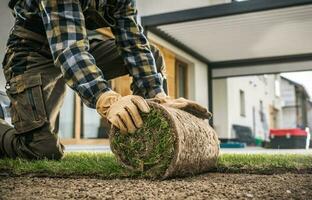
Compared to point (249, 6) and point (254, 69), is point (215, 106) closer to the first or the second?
Result: point (254, 69)

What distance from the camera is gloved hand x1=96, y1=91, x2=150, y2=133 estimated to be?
1.17m

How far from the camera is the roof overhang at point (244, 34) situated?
4695 millimetres

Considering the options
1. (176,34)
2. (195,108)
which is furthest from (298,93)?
(195,108)

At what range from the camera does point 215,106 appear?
29.7ft

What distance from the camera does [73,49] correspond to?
129 cm

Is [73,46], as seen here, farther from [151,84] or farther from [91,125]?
[91,125]

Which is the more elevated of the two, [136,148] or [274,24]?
[274,24]

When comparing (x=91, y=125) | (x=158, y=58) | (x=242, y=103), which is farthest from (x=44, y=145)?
(x=242, y=103)

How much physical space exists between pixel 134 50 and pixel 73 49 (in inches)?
19.0

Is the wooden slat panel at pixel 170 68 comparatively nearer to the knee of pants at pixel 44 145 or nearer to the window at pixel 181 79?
the window at pixel 181 79

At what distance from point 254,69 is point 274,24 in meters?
1.87

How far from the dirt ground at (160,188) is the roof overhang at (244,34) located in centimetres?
355

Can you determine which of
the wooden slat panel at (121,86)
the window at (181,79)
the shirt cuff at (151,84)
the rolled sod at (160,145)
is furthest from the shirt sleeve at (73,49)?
the window at (181,79)


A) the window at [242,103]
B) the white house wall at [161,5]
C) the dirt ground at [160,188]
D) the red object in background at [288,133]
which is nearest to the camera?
the dirt ground at [160,188]
